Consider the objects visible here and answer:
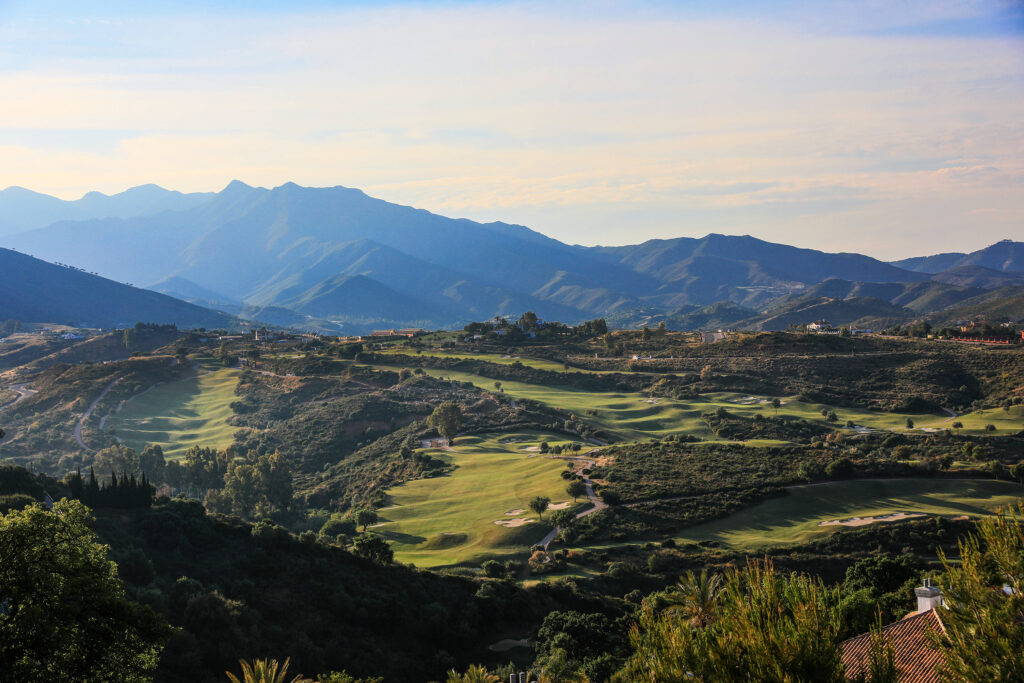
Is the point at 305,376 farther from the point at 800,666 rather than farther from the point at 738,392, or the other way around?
the point at 800,666

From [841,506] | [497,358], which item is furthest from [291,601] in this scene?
[497,358]

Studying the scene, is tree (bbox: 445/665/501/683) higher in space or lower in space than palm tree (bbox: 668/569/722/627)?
lower

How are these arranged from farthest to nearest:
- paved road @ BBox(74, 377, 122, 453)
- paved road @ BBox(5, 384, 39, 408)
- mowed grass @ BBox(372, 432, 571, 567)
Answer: paved road @ BBox(5, 384, 39, 408)
paved road @ BBox(74, 377, 122, 453)
mowed grass @ BBox(372, 432, 571, 567)

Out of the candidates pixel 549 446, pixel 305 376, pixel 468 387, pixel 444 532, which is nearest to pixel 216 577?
pixel 444 532

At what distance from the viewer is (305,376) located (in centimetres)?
11488

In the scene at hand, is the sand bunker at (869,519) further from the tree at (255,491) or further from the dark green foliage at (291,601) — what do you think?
the tree at (255,491)

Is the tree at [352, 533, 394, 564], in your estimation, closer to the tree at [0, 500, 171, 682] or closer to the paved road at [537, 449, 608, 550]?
the paved road at [537, 449, 608, 550]

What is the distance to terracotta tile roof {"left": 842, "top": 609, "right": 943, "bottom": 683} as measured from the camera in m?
15.9

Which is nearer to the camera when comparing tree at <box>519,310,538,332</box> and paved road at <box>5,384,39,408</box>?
paved road at <box>5,384,39,408</box>

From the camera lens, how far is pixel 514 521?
168ft

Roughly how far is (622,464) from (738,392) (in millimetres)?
49067


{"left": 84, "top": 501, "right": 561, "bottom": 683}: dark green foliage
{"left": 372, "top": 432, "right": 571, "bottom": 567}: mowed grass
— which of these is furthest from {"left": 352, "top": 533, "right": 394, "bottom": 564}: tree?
{"left": 372, "top": 432, "right": 571, "bottom": 567}: mowed grass

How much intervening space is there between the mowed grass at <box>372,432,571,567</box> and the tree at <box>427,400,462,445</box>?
18.0 ft

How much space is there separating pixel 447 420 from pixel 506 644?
49507 mm
